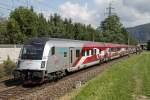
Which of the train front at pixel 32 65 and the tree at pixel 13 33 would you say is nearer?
the train front at pixel 32 65

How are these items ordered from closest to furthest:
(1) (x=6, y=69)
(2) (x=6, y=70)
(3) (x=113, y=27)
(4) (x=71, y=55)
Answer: (4) (x=71, y=55) < (2) (x=6, y=70) < (1) (x=6, y=69) < (3) (x=113, y=27)

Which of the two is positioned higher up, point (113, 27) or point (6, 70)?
point (113, 27)

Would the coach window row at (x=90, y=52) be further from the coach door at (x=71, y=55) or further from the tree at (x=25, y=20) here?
the tree at (x=25, y=20)

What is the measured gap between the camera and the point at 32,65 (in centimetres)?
2125

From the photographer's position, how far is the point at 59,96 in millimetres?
17453

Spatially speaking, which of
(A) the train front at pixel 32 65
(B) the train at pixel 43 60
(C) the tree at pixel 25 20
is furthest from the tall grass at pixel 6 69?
(C) the tree at pixel 25 20

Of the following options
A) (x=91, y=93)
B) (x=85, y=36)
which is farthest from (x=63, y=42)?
(x=85, y=36)

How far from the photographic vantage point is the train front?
21.0 m

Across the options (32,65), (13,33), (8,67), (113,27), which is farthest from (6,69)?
(113,27)

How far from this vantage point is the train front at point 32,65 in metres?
21.0

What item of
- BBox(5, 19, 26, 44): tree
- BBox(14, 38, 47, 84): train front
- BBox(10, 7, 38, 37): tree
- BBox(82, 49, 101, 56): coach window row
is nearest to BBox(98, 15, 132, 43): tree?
BBox(10, 7, 38, 37): tree

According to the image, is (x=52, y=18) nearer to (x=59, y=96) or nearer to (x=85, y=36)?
(x=85, y=36)

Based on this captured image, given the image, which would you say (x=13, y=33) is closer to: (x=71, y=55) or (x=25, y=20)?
(x=25, y=20)

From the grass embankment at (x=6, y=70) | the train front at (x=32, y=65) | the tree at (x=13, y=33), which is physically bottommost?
the grass embankment at (x=6, y=70)
